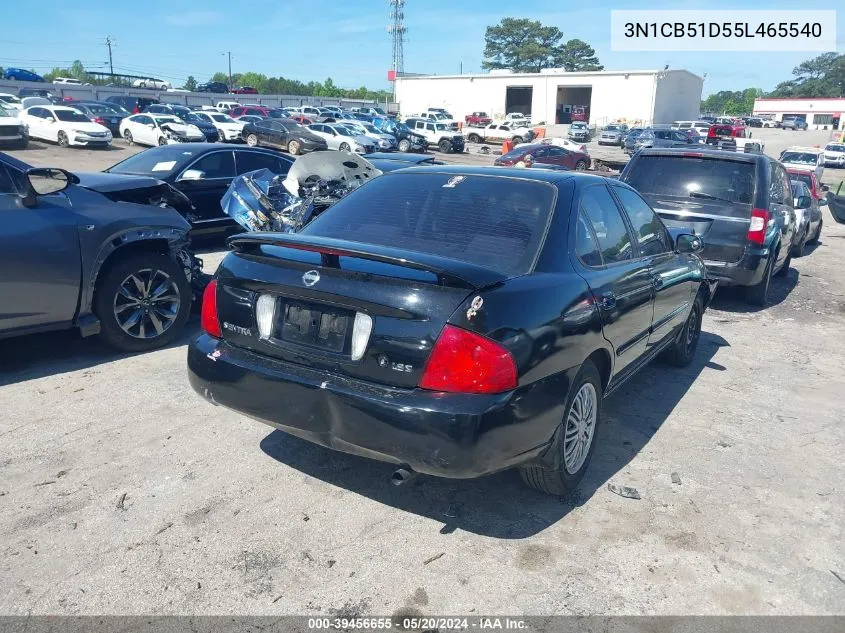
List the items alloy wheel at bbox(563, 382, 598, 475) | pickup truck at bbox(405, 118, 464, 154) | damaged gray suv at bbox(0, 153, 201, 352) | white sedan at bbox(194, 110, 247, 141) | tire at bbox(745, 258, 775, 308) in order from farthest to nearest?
pickup truck at bbox(405, 118, 464, 154), white sedan at bbox(194, 110, 247, 141), tire at bbox(745, 258, 775, 308), damaged gray suv at bbox(0, 153, 201, 352), alloy wheel at bbox(563, 382, 598, 475)

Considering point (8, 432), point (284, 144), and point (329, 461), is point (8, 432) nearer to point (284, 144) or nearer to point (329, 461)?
point (329, 461)

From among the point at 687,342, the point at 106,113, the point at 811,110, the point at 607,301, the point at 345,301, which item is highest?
the point at 811,110

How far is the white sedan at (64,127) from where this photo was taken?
27.1m

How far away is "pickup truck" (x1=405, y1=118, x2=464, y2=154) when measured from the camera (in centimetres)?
4050

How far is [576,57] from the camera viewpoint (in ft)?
387

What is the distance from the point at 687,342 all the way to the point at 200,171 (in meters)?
6.69

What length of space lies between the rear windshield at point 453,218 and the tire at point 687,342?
2465 millimetres

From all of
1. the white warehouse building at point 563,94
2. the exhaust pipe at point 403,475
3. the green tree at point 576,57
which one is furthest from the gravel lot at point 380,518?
the green tree at point 576,57

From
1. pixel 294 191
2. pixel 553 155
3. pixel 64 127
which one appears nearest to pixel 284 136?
pixel 64 127

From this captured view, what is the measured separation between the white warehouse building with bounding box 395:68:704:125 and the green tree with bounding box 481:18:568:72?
102 ft

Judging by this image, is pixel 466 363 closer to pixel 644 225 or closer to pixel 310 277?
pixel 310 277

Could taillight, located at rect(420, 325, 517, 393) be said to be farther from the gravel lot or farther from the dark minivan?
the dark minivan

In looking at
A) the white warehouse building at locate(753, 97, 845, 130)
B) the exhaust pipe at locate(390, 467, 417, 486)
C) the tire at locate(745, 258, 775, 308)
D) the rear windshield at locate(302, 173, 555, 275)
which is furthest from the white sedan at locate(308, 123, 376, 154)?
the white warehouse building at locate(753, 97, 845, 130)

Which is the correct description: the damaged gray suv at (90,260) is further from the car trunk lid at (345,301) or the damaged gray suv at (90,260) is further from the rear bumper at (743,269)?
the rear bumper at (743,269)
